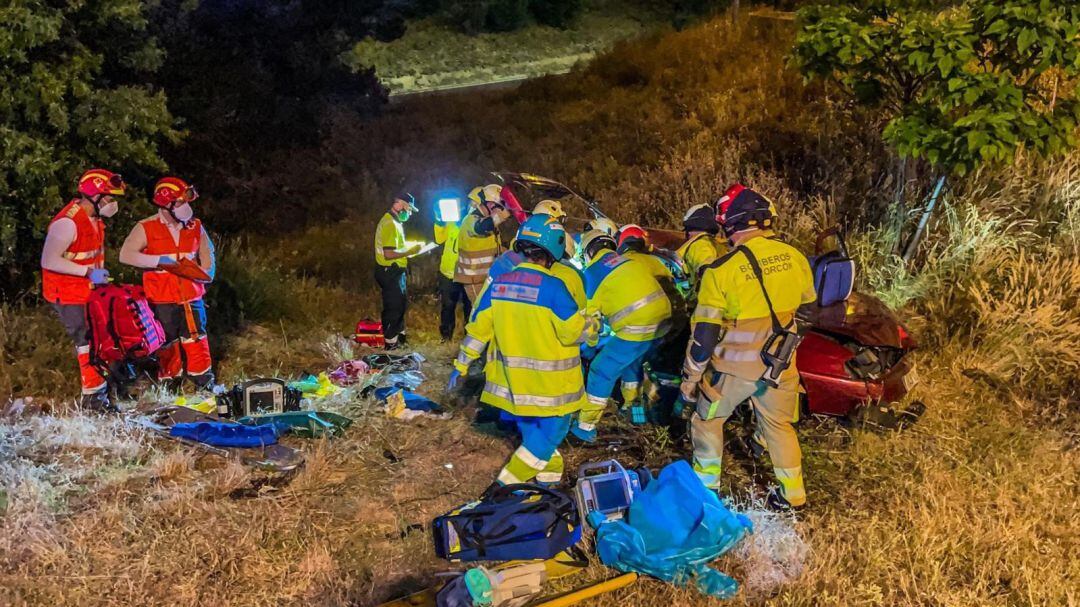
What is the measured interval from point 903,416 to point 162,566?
467cm

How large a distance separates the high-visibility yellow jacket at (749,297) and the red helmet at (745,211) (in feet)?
0.34

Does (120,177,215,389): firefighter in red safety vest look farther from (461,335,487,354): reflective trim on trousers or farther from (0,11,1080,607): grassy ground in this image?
(461,335,487,354): reflective trim on trousers

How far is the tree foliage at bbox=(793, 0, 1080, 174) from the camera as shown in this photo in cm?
550

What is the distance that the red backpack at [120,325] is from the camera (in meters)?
5.98

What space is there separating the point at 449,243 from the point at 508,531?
4.36 metres

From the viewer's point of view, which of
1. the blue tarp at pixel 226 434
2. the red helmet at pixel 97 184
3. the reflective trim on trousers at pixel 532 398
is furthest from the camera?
the red helmet at pixel 97 184

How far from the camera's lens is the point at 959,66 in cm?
580

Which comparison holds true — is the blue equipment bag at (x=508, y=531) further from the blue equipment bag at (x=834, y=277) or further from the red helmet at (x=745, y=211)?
the blue equipment bag at (x=834, y=277)

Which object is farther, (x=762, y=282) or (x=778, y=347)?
(x=778, y=347)

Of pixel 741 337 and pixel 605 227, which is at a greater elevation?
pixel 605 227

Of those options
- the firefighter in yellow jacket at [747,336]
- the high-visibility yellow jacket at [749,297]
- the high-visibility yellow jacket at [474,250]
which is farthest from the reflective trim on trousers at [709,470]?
the high-visibility yellow jacket at [474,250]

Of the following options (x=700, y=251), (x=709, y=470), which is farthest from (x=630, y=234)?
(x=709, y=470)

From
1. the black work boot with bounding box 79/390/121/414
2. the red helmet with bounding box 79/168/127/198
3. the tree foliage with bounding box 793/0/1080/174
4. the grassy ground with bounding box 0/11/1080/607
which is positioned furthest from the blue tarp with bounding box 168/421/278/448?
the tree foliage with bounding box 793/0/1080/174

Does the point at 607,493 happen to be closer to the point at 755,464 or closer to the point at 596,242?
the point at 755,464
